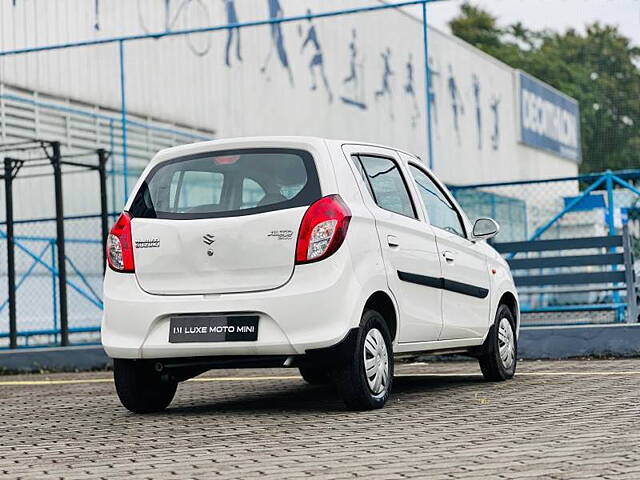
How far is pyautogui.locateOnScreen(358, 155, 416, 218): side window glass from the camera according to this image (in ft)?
27.2

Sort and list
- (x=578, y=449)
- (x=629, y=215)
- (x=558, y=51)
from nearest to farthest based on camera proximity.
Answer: (x=578, y=449), (x=629, y=215), (x=558, y=51)

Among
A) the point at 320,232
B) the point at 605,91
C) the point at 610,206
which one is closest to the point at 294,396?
the point at 320,232

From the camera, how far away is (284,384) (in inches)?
412

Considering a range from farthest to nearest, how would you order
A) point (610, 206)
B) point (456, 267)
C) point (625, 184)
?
point (610, 206), point (625, 184), point (456, 267)

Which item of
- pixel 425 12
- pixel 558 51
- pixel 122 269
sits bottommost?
pixel 122 269

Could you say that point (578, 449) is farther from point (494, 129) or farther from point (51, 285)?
point (494, 129)

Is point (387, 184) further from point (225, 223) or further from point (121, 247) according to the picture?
point (121, 247)

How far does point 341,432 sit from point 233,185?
184 cm

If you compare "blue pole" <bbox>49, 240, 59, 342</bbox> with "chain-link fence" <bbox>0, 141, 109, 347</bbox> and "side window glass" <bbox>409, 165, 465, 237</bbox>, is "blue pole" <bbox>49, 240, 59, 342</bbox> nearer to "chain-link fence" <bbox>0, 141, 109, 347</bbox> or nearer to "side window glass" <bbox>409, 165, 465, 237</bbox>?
"chain-link fence" <bbox>0, 141, 109, 347</bbox>

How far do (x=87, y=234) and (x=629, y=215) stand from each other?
8199 millimetres

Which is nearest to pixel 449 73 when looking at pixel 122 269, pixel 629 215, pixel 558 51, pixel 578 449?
pixel 558 51

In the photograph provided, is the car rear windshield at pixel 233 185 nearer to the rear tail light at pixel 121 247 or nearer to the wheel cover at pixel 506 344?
the rear tail light at pixel 121 247

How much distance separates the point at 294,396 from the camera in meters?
9.23

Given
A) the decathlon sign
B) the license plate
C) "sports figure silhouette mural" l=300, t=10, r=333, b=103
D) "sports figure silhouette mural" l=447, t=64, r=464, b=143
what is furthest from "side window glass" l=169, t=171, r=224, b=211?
the decathlon sign
